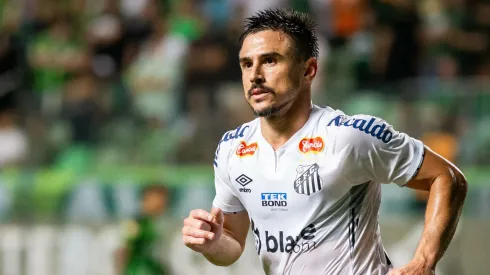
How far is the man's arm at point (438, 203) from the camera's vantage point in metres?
4.09

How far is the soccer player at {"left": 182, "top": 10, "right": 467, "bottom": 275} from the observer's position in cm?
425

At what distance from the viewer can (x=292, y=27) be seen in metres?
4.49

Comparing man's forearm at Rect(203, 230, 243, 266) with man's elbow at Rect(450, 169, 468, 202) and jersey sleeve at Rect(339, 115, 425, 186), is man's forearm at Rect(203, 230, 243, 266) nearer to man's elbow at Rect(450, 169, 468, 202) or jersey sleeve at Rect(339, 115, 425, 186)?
jersey sleeve at Rect(339, 115, 425, 186)

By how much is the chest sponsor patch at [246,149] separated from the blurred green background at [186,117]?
14.4 ft

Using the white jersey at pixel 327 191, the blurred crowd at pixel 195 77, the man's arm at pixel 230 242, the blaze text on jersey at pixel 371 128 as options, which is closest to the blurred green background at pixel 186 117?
the blurred crowd at pixel 195 77

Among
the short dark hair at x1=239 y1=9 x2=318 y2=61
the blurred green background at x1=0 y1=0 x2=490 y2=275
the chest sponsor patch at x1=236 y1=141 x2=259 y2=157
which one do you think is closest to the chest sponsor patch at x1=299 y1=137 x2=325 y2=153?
the chest sponsor patch at x1=236 y1=141 x2=259 y2=157

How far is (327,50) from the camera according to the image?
10039 millimetres

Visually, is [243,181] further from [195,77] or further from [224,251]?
[195,77]

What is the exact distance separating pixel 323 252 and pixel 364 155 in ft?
1.61

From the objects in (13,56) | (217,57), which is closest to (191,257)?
(217,57)

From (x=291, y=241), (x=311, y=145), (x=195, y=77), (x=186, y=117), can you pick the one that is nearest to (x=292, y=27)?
(x=311, y=145)

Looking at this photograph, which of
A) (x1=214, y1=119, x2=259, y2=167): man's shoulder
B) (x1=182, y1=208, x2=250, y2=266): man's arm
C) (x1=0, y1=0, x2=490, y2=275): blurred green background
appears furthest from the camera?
(x1=0, y1=0, x2=490, y2=275): blurred green background

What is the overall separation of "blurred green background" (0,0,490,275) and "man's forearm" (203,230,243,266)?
4392 millimetres

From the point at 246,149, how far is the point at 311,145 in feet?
1.20
